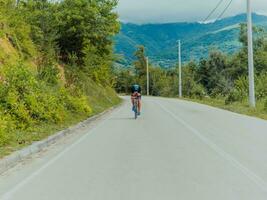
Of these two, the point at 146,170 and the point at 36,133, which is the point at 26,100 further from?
the point at 146,170

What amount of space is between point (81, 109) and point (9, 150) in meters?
13.7

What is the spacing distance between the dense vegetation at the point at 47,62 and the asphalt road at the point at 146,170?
6.11ft

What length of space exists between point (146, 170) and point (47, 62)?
17278mm

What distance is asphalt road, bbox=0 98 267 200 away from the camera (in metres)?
7.86

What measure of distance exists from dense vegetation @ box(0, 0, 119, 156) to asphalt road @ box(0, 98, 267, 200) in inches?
73.3

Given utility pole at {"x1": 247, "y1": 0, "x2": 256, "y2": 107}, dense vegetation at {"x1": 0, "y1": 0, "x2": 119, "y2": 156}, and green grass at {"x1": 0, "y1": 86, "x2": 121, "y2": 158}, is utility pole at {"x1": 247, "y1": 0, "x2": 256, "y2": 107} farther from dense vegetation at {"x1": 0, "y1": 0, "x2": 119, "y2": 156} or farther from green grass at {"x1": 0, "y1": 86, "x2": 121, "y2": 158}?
green grass at {"x1": 0, "y1": 86, "x2": 121, "y2": 158}

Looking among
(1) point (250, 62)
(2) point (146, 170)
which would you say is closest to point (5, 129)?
(2) point (146, 170)

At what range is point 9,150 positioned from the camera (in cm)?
1222

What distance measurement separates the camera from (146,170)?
991cm

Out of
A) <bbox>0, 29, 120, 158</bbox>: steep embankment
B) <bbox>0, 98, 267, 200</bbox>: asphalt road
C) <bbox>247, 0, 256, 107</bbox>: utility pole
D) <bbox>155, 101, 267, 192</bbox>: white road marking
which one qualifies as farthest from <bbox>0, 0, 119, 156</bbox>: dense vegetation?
<bbox>247, 0, 256, 107</bbox>: utility pole

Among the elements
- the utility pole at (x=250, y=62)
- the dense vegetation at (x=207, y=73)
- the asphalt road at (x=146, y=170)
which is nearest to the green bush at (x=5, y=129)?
the asphalt road at (x=146, y=170)

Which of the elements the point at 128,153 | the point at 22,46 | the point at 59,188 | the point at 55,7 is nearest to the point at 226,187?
the point at 59,188

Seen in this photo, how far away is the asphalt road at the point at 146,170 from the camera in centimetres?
786

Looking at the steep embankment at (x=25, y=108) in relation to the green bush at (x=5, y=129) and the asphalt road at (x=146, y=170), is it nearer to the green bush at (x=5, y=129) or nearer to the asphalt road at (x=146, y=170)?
the green bush at (x=5, y=129)
